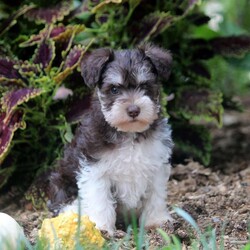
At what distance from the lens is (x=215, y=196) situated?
7.65 m

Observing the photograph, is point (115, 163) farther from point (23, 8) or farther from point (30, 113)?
point (23, 8)

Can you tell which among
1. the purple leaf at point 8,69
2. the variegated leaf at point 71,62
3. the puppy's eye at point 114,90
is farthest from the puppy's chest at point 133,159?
the purple leaf at point 8,69

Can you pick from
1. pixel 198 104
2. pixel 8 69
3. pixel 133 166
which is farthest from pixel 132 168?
pixel 198 104

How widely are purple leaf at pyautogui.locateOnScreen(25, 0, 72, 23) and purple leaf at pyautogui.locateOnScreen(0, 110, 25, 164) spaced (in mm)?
1114

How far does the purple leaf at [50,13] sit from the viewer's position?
27.0 feet

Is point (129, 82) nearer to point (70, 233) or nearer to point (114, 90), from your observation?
point (114, 90)

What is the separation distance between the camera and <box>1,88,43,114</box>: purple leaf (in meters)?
7.50

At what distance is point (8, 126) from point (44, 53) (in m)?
0.88

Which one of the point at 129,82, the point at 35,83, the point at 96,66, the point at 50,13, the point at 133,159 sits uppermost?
the point at 96,66

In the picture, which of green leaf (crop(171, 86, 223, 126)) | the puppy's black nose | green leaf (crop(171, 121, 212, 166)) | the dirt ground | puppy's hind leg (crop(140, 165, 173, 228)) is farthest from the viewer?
green leaf (crop(171, 121, 212, 166))

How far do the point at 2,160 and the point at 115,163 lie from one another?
5.52 ft

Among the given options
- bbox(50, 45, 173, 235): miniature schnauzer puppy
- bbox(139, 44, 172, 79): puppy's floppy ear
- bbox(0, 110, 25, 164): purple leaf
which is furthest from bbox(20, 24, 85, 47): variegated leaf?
bbox(139, 44, 172, 79): puppy's floppy ear

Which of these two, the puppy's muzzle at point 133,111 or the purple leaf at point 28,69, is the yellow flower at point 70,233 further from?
the purple leaf at point 28,69

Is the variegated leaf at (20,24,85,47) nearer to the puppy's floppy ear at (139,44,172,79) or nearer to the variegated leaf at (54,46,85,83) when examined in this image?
the variegated leaf at (54,46,85,83)
